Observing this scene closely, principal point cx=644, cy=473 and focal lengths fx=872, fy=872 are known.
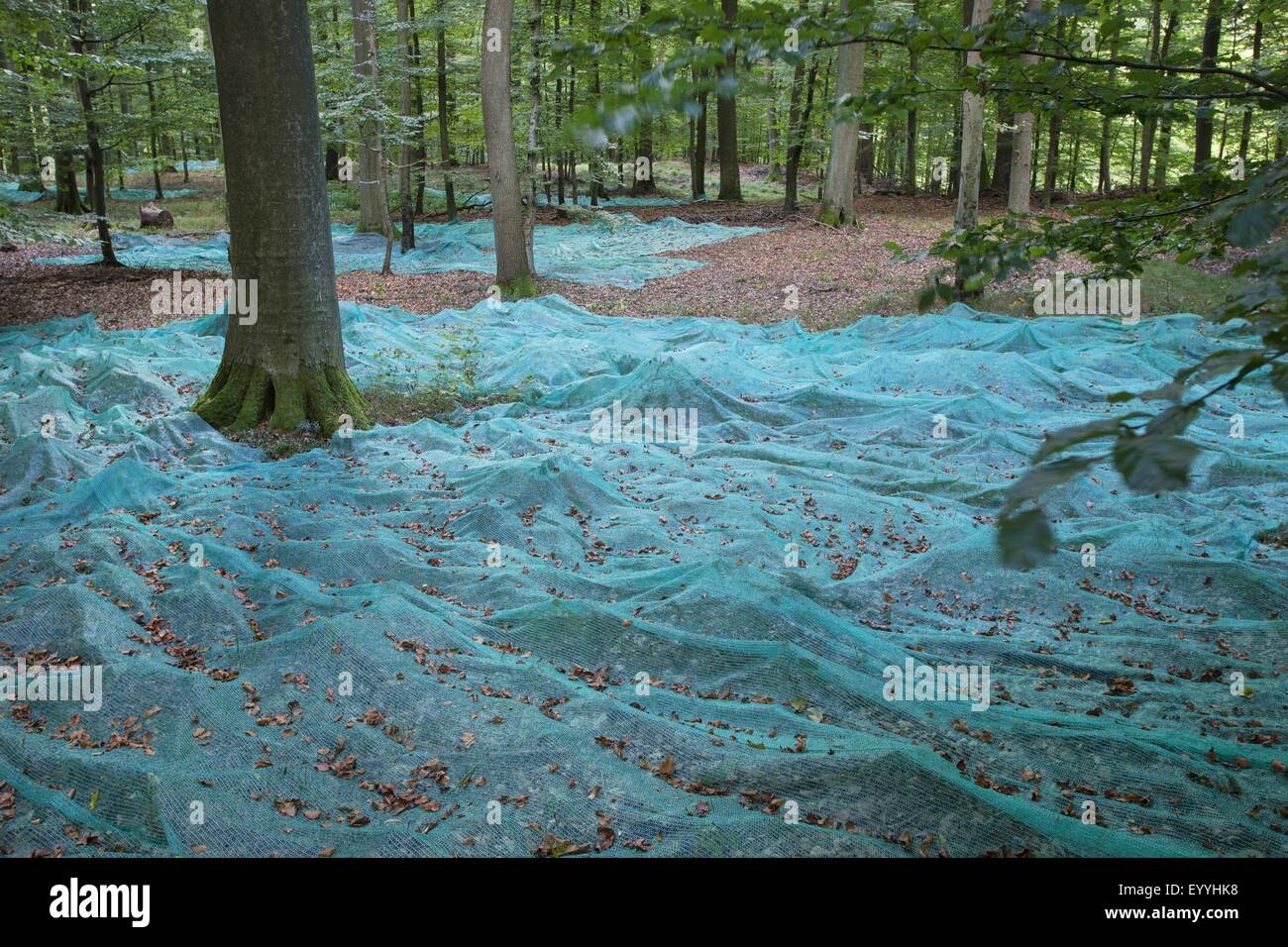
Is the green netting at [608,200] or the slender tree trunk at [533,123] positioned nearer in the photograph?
the slender tree trunk at [533,123]

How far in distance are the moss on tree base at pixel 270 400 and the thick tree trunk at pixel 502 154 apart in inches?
248

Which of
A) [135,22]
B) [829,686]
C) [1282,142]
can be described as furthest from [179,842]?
[1282,142]

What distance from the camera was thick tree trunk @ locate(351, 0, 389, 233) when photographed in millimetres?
12969

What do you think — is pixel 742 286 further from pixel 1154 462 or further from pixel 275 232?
pixel 1154 462

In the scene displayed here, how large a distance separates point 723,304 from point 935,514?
25.6 ft

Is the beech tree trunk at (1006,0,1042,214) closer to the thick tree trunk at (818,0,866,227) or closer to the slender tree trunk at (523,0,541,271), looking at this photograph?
the thick tree trunk at (818,0,866,227)

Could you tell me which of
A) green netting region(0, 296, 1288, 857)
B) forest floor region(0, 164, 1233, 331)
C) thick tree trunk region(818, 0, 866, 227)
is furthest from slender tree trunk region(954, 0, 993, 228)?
thick tree trunk region(818, 0, 866, 227)

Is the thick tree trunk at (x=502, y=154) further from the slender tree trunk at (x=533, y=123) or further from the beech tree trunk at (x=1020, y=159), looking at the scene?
the beech tree trunk at (x=1020, y=159)

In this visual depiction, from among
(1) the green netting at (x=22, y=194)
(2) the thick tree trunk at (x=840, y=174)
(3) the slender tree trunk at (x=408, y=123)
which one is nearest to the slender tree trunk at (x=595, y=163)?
(3) the slender tree trunk at (x=408, y=123)

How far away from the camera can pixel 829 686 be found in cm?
360

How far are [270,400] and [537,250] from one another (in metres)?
11.1

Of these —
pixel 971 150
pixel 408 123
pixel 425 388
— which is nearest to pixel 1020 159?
pixel 971 150

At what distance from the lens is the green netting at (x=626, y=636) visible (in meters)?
2.84

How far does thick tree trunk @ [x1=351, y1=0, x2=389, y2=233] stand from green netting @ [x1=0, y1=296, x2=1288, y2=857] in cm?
714
